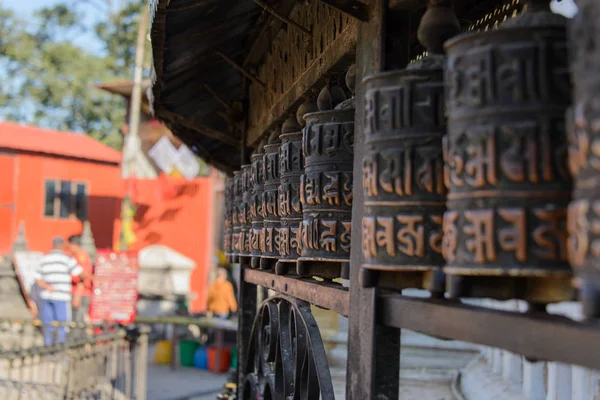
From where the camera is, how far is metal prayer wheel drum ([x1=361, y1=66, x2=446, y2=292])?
1.45 m

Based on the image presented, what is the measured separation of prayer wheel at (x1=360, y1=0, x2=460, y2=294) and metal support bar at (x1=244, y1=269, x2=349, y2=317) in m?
0.51

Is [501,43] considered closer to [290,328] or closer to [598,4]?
[598,4]

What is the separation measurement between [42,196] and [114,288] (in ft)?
36.3

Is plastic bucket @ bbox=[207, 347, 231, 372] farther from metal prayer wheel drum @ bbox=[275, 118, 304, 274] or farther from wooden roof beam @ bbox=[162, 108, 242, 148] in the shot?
metal prayer wheel drum @ bbox=[275, 118, 304, 274]

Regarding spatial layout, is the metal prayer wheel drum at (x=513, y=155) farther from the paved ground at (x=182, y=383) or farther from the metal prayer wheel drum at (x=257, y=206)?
the paved ground at (x=182, y=383)

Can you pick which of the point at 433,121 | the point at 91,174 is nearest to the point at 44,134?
the point at 91,174

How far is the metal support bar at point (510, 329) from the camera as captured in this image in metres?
1.07

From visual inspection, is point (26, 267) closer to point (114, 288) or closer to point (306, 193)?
point (114, 288)

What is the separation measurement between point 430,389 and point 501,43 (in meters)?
5.24

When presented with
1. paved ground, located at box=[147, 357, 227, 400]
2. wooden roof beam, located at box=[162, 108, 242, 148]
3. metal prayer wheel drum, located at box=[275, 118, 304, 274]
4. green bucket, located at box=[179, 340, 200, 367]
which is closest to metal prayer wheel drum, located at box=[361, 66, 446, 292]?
metal prayer wheel drum, located at box=[275, 118, 304, 274]

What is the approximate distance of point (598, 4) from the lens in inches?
38.6

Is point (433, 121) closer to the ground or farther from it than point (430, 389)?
farther from it

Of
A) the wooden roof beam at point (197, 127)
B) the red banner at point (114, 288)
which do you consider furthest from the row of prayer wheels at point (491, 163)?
the red banner at point (114, 288)

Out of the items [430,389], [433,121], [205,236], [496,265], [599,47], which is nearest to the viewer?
[599,47]
